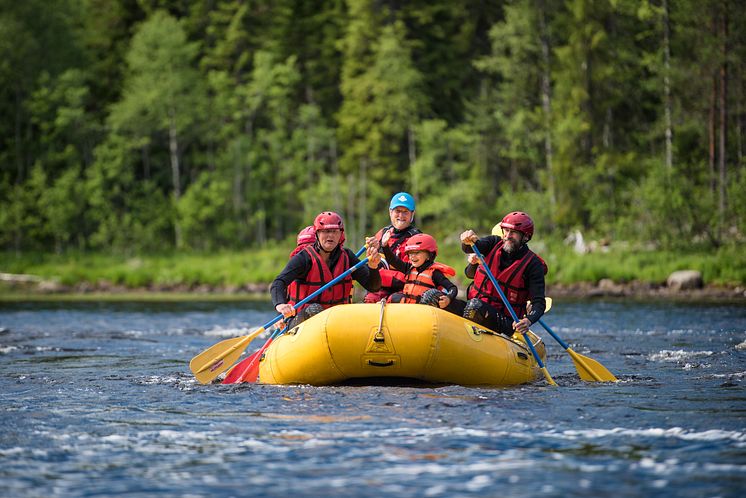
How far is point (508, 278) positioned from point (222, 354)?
9.19 feet

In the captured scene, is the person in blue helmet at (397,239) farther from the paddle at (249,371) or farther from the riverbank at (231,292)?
the riverbank at (231,292)

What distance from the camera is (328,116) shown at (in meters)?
42.7

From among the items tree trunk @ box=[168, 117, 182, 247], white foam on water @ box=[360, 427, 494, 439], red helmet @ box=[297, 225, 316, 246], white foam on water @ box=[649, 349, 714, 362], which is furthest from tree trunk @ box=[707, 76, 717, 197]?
white foam on water @ box=[360, 427, 494, 439]

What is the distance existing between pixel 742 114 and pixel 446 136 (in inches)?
446

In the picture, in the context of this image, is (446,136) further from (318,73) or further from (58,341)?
(58,341)

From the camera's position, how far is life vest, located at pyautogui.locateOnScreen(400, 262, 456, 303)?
926 cm

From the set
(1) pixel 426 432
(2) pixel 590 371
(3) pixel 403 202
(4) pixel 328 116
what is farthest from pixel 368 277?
(4) pixel 328 116

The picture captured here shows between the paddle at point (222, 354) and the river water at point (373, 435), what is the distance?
0.76ft

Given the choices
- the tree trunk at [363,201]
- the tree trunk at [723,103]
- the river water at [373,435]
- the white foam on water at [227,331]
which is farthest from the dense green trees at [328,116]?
the river water at [373,435]

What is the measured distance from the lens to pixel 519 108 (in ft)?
111

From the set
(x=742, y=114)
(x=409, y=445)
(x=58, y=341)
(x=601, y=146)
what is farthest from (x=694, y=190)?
(x=409, y=445)

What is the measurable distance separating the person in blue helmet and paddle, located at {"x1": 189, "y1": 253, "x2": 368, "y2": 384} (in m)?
0.35

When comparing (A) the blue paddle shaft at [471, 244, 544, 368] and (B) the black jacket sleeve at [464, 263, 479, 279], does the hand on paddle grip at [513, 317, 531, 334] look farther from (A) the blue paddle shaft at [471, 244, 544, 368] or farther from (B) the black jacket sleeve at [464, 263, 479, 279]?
(B) the black jacket sleeve at [464, 263, 479, 279]

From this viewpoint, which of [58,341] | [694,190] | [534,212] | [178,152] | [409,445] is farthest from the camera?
[178,152]
